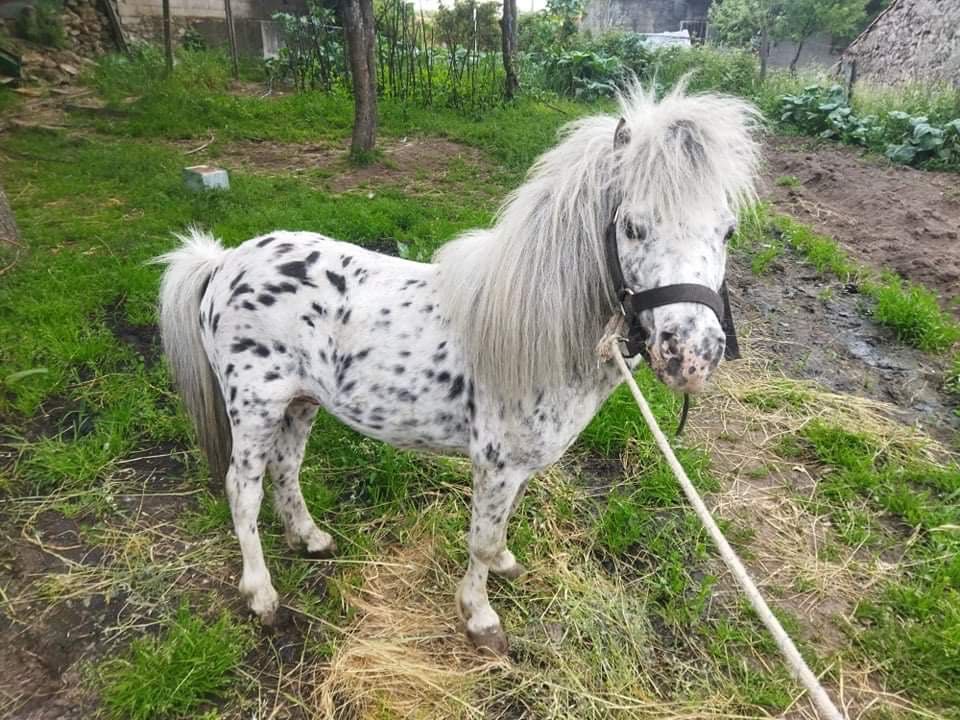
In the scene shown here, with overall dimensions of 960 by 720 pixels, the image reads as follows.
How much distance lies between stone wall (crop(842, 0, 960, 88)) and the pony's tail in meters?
14.9

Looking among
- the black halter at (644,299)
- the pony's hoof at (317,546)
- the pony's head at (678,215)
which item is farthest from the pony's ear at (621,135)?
the pony's hoof at (317,546)

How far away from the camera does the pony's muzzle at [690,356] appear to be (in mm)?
1331

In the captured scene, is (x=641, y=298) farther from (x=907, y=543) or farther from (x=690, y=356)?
(x=907, y=543)

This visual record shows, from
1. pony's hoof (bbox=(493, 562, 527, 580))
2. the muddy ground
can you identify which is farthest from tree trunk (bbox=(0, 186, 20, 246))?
pony's hoof (bbox=(493, 562, 527, 580))

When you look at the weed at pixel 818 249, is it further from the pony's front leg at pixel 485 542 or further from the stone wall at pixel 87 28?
the stone wall at pixel 87 28

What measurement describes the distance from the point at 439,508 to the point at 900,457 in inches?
106

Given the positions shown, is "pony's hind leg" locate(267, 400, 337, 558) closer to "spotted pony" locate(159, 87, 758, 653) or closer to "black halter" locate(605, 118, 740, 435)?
"spotted pony" locate(159, 87, 758, 653)

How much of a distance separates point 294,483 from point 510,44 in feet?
34.0

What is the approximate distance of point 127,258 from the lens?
14.3ft

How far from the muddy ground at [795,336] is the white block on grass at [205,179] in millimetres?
1157

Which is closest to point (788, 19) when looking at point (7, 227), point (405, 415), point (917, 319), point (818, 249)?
point (818, 249)

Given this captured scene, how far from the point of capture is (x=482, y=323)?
5.75ft

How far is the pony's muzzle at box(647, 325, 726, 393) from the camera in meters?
1.33

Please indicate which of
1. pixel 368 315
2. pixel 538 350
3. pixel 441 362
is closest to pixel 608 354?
pixel 538 350
